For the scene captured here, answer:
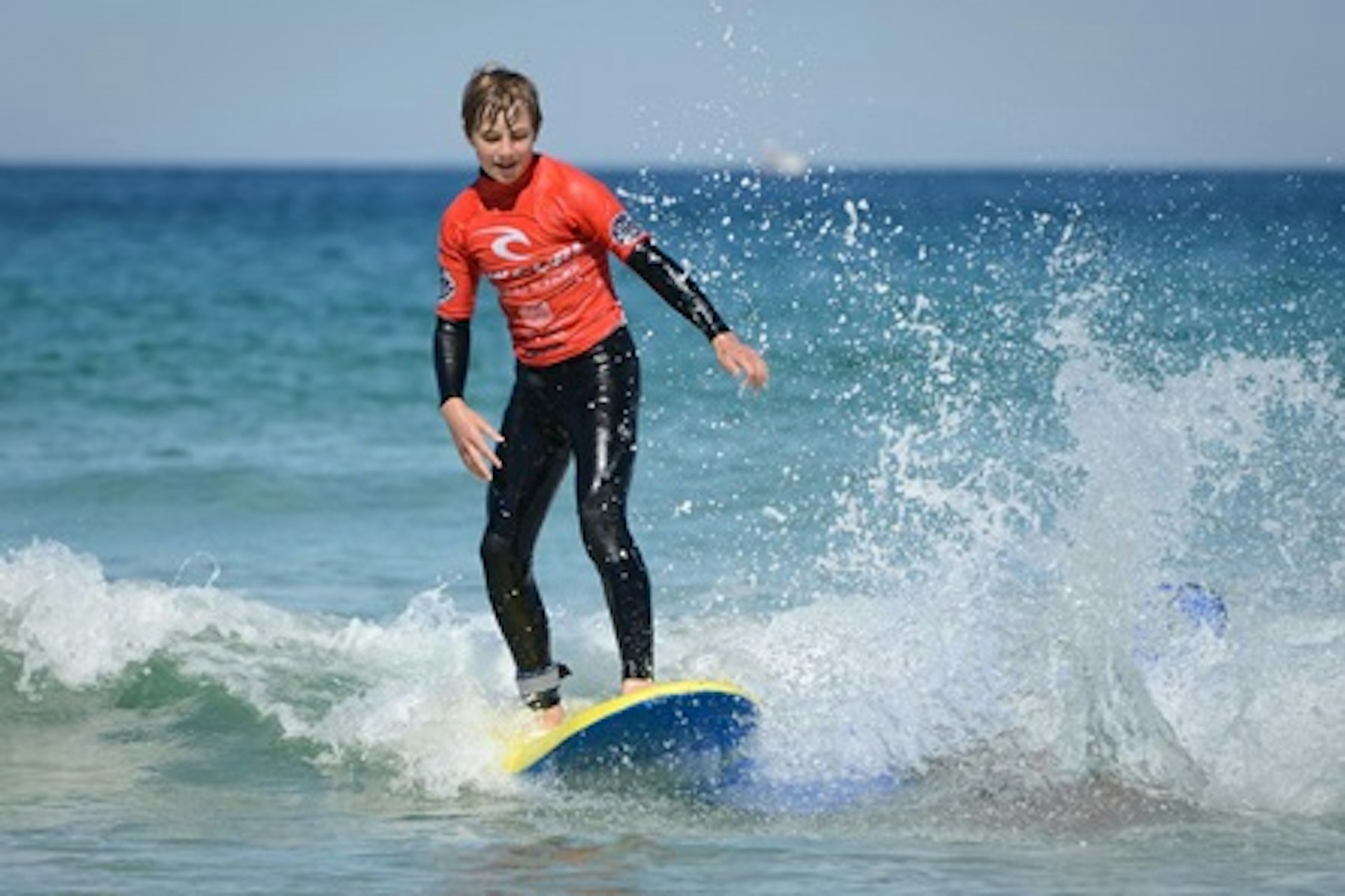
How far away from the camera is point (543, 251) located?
7.09 metres

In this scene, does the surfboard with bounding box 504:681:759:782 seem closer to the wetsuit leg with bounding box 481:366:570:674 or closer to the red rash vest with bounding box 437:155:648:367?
the wetsuit leg with bounding box 481:366:570:674

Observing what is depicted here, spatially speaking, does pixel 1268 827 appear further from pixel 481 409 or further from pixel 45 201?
pixel 45 201

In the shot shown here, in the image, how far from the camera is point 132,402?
65.6 ft

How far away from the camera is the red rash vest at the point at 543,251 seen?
7.08 meters

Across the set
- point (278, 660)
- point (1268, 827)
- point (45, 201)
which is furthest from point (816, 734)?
point (45, 201)

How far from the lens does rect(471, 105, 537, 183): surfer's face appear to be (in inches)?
274

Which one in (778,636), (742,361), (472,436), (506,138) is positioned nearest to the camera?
(742,361)

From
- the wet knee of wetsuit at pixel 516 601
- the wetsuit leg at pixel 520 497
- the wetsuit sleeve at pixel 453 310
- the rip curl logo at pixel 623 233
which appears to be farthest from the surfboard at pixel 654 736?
the rip curl logo at pixel 623 233

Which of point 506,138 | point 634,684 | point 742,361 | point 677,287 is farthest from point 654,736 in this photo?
point 506,138

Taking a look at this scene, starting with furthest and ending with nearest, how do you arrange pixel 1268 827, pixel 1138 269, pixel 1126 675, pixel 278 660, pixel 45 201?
pixel 45 201
pixel 1138 269
pixel 278 660
pixel 1126 675
pixel 1268 827

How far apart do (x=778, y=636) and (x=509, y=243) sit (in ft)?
9.06

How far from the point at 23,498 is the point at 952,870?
8700 millimetres

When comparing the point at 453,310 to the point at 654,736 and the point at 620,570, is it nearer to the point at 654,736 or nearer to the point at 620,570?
the point at 620,570

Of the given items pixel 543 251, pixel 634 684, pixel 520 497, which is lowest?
pixel 634 684
